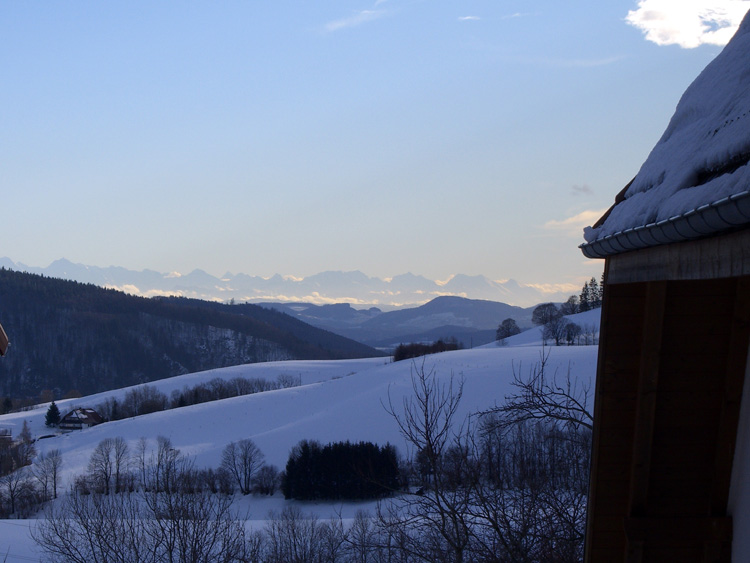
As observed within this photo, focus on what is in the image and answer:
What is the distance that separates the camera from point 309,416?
2447 inches

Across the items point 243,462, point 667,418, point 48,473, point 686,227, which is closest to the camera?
point 686,227

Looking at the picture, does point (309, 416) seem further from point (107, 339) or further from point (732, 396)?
point (107, 339)

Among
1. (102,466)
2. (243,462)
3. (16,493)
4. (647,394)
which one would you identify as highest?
(647,394)

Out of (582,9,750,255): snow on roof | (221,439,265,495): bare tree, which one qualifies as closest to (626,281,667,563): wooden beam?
(582,9,750,255): snow on roof

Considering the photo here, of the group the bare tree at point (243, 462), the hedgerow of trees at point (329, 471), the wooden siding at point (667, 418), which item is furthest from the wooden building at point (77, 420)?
the wooden siding at point (667, 418)

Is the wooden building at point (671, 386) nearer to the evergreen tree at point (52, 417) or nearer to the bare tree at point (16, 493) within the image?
the bare tree at point (16, 493)

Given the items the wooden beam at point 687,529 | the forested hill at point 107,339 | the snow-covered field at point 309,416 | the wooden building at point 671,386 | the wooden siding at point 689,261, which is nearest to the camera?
the wooden siding at point 689,261

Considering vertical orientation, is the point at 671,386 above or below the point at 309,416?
above

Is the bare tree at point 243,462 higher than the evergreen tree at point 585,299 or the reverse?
the reverse

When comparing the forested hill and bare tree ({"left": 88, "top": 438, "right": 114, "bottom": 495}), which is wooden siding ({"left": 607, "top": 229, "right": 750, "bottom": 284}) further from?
the forested hill

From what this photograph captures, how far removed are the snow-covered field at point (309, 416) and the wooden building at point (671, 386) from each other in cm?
3662

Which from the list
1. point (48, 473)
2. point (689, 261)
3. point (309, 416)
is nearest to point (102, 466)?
point (48, 473)

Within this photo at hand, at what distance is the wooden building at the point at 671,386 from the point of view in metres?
2.88

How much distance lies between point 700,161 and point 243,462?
48790 mm
